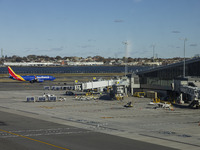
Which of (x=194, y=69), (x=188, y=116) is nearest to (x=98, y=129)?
(x=188, y=116)

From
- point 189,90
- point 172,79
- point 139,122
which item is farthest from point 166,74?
point 139,122

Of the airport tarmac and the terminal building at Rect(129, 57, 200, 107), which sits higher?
the terminal building at Rect(129, 57, 200, 107)

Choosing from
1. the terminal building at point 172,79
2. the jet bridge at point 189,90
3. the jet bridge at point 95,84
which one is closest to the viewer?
the jet bridge at point 189,90

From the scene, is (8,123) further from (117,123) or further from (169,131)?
(169,131)

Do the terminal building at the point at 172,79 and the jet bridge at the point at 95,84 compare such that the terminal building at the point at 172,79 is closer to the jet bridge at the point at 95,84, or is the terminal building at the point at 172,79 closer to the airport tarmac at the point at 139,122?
the jet bridge at the point at 95,84

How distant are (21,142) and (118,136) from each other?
35.3 feet

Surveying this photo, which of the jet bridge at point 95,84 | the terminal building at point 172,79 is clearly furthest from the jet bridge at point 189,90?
the jet bridge at point 95,84

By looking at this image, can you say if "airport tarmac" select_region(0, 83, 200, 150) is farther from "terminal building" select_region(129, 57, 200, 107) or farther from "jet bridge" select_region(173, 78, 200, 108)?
"terminal building" select_region(129, 57, 200, 107)

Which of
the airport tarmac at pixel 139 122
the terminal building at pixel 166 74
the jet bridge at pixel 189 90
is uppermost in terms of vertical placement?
the terminal building at pixel 166 74

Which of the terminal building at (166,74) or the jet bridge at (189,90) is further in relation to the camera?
the terminal building at (166,74)

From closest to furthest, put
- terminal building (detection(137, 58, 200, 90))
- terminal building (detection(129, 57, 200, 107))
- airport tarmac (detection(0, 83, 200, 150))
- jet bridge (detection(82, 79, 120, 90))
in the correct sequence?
1. airport tarmac (detection(0, 83, 200, 150))
2. terminal building (detection(129, 57, 200, 107))
3. terminal building (detection(137, 58, 200, 90))
4. jet bridge (detection(82, 79, 120, 90))

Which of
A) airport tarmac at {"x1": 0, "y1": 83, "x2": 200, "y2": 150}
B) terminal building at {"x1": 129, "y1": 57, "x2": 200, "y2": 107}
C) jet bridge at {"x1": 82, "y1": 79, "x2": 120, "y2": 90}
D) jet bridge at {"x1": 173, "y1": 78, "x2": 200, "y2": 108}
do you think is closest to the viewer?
airport tarmac at {"x1": 0, "y1": 83, "x2": 200, "y2": 150}

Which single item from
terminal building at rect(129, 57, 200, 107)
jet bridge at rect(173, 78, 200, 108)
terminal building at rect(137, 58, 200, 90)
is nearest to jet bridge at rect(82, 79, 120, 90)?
terminal building at rect(129, 57, 200, 107)

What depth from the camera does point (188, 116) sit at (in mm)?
52562
